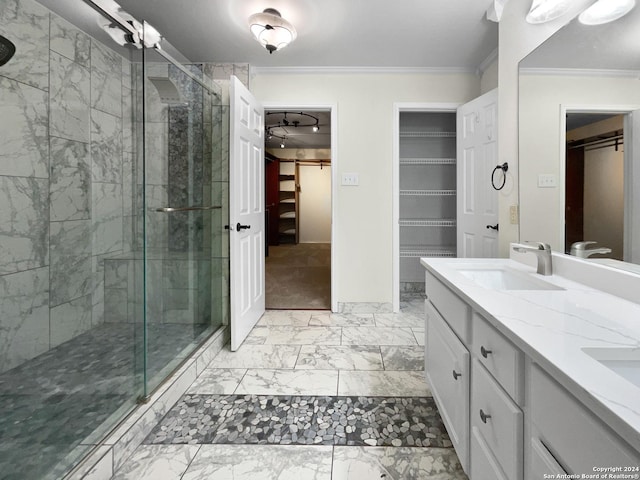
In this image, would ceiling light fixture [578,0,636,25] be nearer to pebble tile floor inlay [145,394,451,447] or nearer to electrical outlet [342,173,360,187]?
pebble tile floor inlay [145,394,451,447]

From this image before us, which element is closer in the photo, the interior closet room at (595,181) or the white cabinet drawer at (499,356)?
the white cabinet drawer at (499,356)

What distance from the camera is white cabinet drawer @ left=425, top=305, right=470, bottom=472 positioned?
1.14m

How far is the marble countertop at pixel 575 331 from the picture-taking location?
51 centimetres

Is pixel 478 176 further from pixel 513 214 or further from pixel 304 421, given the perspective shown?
pixel 304 421

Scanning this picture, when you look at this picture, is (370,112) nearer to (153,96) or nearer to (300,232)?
(153,96)

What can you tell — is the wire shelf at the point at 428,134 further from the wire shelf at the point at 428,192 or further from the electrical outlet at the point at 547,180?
the electrical outlet at the point at 547,180

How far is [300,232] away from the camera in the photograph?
8.42 m

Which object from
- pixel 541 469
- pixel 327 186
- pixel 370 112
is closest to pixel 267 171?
pixel 327 186

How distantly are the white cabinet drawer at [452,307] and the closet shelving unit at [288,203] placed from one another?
668 cm

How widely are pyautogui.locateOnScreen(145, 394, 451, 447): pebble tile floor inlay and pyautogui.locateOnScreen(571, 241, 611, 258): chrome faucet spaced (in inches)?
40.1

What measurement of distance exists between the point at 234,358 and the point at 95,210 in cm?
152

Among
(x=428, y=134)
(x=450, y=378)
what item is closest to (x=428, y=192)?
(x=428, y=134)

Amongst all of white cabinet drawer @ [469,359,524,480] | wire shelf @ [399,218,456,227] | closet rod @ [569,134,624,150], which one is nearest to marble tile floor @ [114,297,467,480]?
white cabinet drawer @ [469,359,524,480]

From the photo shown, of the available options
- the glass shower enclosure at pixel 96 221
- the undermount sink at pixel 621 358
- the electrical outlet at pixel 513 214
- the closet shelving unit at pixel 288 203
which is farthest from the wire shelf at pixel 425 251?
the closet shelving unit at pixel 288 203
